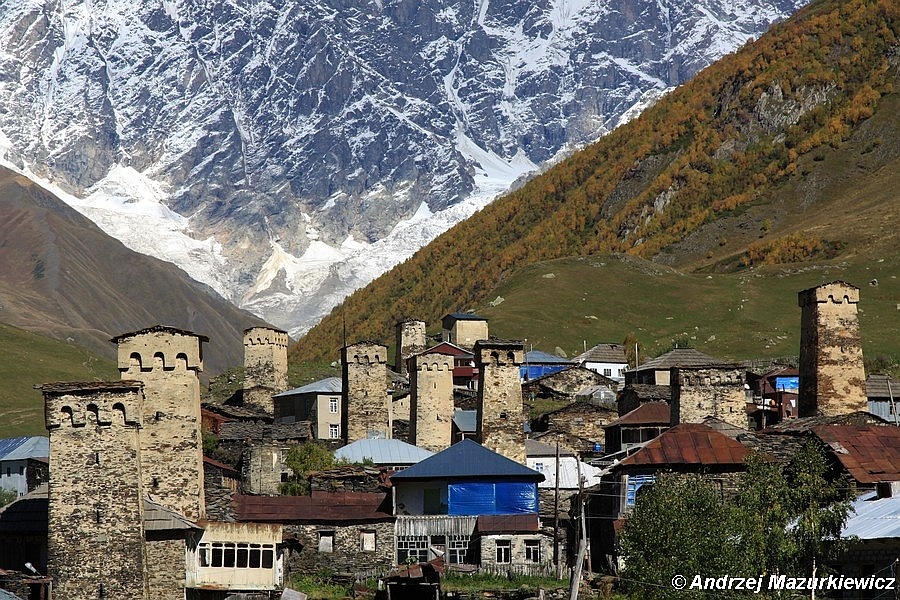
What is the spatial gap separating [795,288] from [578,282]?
19014 millimetres

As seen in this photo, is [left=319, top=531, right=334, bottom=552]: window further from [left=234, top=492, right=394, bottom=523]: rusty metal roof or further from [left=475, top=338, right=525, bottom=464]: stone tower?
[left=475, top=338, right=525, bottom=464]: stone tower

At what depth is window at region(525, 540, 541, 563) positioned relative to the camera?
5316cm

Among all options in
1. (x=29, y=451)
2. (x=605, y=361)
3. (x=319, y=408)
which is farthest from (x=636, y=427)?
(x=605, y=361)

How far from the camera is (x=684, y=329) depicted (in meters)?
122

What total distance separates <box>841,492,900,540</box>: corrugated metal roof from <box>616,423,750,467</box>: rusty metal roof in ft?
24.3

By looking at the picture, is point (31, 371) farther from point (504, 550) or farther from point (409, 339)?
point (504, 550)

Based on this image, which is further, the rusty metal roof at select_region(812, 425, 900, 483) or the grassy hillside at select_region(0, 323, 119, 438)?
the grassy hillside at select_region(0, 323, 119, 438)

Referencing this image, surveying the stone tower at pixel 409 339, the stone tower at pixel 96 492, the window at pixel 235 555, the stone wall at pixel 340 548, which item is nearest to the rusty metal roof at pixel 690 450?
the stone wall at pixel 340 548

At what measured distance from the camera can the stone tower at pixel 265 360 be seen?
93938 millimetres

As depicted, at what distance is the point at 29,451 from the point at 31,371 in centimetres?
8851

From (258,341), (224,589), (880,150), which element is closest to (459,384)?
(258,341)

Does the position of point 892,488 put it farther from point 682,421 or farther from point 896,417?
point 896,417

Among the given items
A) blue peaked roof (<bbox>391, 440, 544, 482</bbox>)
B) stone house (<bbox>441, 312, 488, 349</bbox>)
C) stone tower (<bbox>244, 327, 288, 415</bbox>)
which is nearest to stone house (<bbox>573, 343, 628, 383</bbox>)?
stone house (<bbox>441, 312, 488, 349</bbox>)

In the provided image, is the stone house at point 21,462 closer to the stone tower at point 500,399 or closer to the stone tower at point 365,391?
the stone tower at point 365,391
